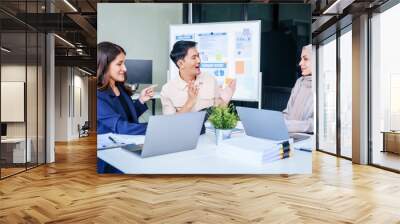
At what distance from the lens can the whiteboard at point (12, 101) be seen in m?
6.55

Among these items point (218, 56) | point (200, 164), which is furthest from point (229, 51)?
point (200, 164)

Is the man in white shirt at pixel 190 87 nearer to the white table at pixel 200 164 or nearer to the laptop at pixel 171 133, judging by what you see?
the laptop at pixel 171 133

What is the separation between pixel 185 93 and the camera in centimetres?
627

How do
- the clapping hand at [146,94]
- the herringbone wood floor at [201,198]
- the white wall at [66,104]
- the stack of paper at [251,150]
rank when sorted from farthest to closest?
the white wall at [66,104], the clapping hand at [146,94], the stack of paper at [251,150], the herringbone wood floor at [201,198]

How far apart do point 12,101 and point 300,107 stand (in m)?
5.06

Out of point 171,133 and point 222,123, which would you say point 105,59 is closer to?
point 171,133

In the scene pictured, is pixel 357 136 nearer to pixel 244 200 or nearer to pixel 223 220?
pixel 244 200

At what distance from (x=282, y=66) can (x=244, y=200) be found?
257cm

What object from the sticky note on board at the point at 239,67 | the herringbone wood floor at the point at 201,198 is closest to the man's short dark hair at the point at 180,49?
the sticky note on board at the point at 239,67

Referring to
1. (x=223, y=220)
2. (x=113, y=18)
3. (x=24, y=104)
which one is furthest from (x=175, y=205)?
(x=24, y=104)

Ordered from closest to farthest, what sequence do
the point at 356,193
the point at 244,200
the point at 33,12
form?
the point at 244,200, the point at 356,193, the point at 33,12

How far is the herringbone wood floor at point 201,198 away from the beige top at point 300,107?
858 millimetres

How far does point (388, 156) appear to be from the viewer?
743cm

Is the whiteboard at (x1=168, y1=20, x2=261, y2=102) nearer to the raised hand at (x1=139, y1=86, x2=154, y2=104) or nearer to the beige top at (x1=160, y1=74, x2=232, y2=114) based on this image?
the beige top at (x1=160, y1=74, x2=232, y2=114)
